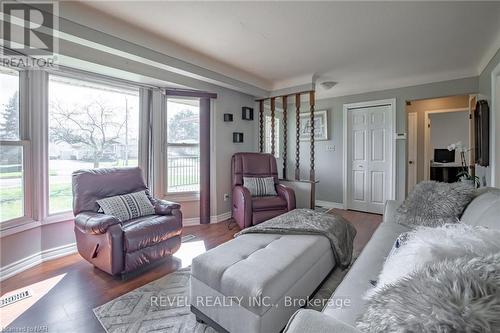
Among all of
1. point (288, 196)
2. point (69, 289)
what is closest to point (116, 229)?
point (69, 289)

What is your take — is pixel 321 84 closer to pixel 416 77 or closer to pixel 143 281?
pixel 416 77

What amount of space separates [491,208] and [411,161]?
4.09 meters

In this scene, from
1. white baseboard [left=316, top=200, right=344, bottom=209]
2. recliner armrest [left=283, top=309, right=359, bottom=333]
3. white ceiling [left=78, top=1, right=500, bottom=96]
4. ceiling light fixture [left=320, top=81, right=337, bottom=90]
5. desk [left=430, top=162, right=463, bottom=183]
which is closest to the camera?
recliner armrest [left=283, top=309, right=359, bottom=333]

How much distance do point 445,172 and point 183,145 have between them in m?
5.89

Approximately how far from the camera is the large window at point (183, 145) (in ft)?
11.7

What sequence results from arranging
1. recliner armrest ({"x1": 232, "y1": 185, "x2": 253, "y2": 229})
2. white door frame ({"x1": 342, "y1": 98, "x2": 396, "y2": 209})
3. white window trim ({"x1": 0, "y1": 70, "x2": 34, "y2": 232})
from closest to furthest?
white window trim ({"x1": 0, "y1": 70, "x2": 34, "y2": 232}), recliner armrest ({"x1": 232, "y1": 185, "x2": 253, "y2": 229}), white door frame ({"x1": 342, "y1": 98, "x2": 396, "y2": 209})

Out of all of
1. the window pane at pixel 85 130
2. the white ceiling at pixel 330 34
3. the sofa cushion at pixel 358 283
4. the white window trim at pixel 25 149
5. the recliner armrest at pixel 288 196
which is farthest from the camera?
the recliner armrest at pixel 288 196

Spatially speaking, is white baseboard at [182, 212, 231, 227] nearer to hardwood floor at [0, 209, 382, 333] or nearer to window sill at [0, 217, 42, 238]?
hardwood floor at [0, 209, 382, 333]

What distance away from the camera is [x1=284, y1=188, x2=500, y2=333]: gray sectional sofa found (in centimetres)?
70

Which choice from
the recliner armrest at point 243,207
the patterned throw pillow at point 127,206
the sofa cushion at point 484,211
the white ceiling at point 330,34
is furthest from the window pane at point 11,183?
the sofa cushion at point 484,211

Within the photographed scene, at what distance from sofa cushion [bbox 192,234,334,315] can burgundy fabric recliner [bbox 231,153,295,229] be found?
1.43 meters

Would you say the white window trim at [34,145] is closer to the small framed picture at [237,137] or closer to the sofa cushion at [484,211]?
the small framed picture at [237,137]

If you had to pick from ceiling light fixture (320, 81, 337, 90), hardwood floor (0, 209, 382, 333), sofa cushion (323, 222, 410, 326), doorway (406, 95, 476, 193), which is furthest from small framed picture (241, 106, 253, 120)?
sofa cushion (323, 222, 410, 326)

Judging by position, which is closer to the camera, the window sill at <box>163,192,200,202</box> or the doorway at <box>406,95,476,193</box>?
the window sill at <box>163,192,200,202</box>
